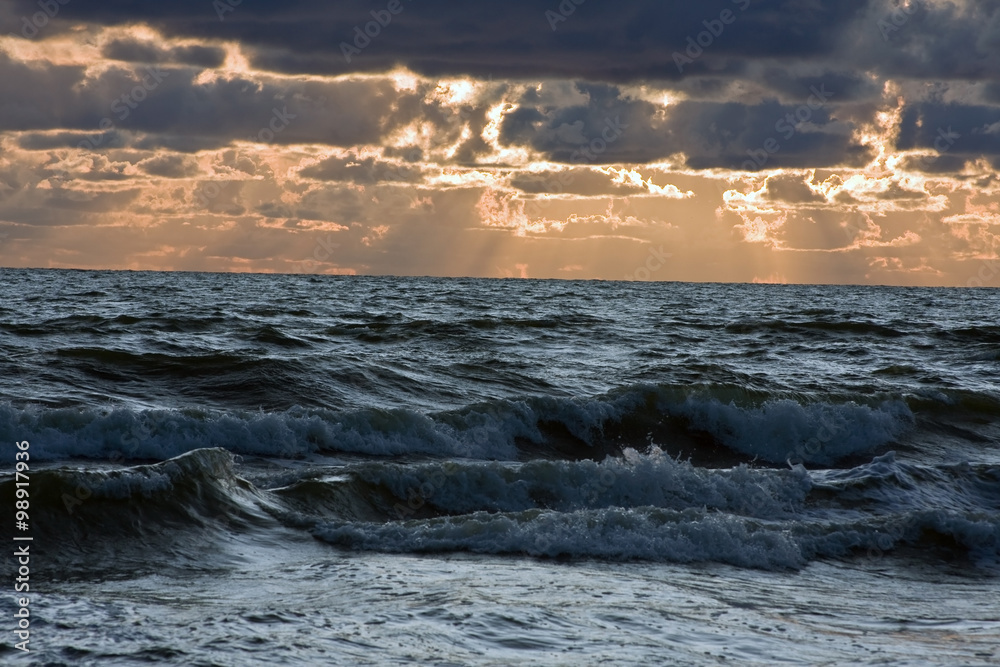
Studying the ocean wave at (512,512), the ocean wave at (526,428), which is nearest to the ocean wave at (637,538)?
the ocean wave at (512,512)

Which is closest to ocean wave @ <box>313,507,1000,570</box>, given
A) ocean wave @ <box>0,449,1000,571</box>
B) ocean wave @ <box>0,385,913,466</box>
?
ocean wave @ <box>0,449,1000,571</box>

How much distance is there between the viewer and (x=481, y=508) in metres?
11.4

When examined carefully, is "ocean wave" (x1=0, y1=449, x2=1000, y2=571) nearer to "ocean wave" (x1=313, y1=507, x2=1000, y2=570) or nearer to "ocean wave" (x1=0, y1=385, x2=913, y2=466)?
"ocean wave" (x1=313, y1=507, x2=1000, y2=570)

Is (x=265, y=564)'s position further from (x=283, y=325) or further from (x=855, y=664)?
(x=283, y=325)

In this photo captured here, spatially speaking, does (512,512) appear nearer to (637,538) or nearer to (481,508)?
(481,508)

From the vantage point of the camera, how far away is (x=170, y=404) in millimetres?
16891

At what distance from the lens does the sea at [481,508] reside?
643cm

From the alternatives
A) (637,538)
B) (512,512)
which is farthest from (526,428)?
(637,538)

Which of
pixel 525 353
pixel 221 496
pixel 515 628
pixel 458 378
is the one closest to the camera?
pixel 515 628

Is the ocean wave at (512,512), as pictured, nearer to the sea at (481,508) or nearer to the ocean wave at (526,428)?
the sea at (481,508)

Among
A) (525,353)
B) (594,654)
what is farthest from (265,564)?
(525,353)

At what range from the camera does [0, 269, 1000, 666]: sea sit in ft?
21.1

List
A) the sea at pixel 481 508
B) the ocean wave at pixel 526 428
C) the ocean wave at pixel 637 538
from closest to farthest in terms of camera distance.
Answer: the sea at pixel 481 508
the ocean wave at pixel 637 538
the ocean wave at pixel 526 428

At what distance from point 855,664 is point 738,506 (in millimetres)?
5932
